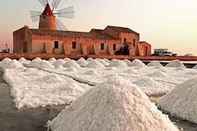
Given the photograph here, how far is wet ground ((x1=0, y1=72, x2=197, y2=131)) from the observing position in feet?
16.1

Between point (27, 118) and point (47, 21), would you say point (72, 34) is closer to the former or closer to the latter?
point (47, 21)

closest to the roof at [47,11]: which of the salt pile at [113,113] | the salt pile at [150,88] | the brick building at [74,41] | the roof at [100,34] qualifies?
the brick building at [74,41]

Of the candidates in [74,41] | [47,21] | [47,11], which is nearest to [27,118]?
[74,41]

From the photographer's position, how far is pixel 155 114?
13.8ft

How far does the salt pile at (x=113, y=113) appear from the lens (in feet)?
13.0

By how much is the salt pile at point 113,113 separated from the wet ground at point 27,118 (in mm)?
597

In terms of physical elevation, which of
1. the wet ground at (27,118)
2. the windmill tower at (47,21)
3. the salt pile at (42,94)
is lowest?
the wet ground at (27,118)

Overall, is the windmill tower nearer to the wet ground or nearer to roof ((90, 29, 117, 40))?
roof ((90, 29, 117, 40))

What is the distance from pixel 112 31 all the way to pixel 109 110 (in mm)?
30162

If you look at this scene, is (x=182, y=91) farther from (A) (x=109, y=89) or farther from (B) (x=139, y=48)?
(B) (x=139, y=48)

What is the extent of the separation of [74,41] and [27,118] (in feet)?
83.5

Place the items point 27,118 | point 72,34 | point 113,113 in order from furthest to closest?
1. point 72,34
2. point 27,118
3. point 113,113

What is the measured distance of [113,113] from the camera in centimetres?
404

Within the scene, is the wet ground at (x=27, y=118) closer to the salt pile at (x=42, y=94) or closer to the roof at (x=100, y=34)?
the salt pile at (x=42, y=94)
